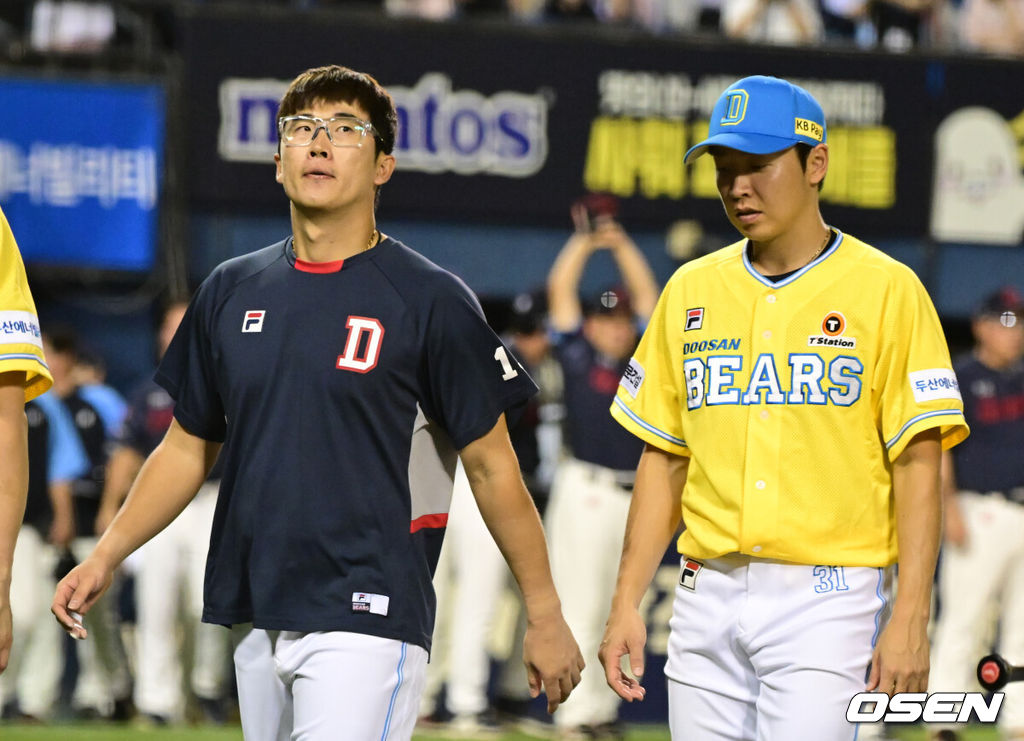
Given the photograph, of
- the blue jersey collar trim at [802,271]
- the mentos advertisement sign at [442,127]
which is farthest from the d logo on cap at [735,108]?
the mentos advertisement sign at [442,127]

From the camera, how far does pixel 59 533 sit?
403 inches

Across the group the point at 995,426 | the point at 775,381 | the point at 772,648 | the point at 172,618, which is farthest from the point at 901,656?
the point at 172,618

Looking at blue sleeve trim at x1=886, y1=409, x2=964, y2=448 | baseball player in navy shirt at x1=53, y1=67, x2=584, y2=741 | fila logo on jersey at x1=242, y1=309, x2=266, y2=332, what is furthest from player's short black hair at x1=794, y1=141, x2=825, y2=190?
fila logo on jersey at x1=242, y1=309, x2=266, y2=332

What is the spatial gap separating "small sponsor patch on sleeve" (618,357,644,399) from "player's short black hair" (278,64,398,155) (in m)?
0.92

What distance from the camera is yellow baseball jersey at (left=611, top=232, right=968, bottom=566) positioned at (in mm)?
3990

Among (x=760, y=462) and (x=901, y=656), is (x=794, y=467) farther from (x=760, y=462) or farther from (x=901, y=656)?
(x=901, y=656)

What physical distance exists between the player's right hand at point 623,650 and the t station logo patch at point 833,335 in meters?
0.82

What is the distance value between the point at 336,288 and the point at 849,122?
8978mm

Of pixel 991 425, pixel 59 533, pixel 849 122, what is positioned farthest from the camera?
pixel 849 122

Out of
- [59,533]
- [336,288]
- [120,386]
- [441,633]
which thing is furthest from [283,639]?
[120,386]

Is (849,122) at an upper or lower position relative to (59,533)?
upper

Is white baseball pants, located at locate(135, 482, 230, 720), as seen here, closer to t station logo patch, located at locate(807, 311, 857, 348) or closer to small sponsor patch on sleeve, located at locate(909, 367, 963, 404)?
t station logo patch, located at locate(807, 311, 857, 348)

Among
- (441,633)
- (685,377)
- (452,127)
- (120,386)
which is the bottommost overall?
(441,633)

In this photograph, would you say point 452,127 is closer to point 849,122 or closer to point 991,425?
point 849,122
